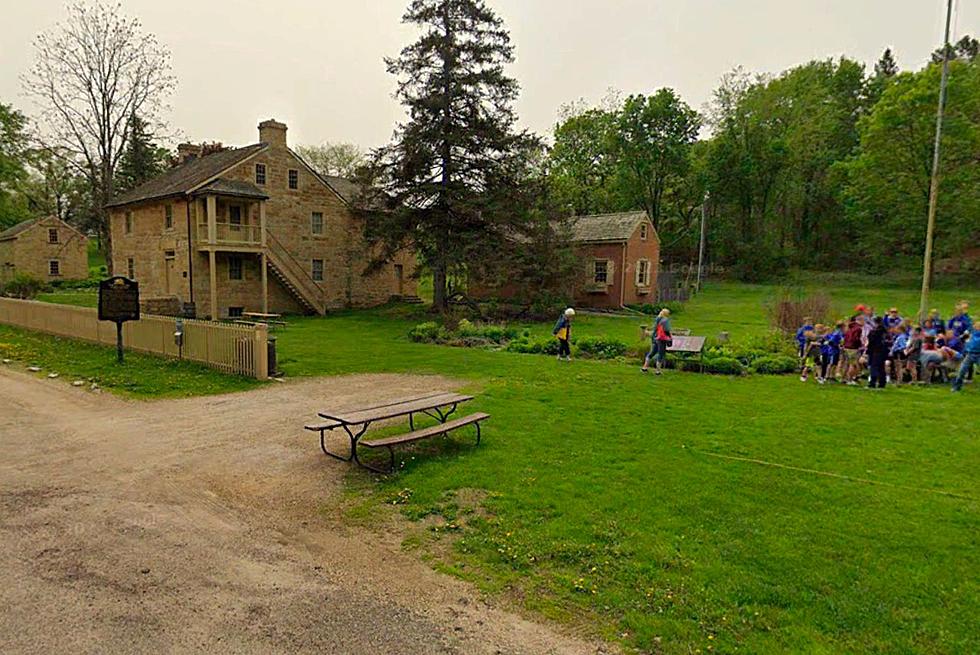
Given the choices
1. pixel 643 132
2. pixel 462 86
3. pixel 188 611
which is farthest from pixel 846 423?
pixel 643 132

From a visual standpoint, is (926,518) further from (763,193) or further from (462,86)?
(763,193)

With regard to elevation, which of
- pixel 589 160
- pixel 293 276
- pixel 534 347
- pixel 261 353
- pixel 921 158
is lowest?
pixel 534 347

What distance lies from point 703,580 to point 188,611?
3994 millimetres

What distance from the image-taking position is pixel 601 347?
1831 centimetres

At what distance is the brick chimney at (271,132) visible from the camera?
100 feet

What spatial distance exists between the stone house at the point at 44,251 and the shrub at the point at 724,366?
5037 cm

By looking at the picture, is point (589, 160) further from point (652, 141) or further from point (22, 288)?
point (22, 288)

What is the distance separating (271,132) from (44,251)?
30.8 m

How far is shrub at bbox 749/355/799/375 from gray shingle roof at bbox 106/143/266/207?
24.5m

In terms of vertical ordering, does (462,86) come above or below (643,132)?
below

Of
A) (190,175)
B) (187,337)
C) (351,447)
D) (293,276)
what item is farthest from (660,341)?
(190,175)

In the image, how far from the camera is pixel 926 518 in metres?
6.15

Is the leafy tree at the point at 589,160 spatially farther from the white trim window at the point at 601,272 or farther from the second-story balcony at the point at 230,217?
the second-story balcony at the point at 230,217

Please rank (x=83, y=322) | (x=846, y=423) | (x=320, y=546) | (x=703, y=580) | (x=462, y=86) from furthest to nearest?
(x=462, y=86)
(x=83, y=322)
(x=846, y=423)
(x=320, y=546)
(x=703, y=580)
